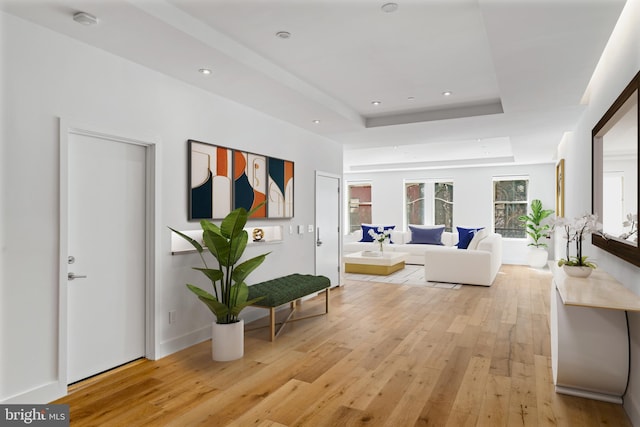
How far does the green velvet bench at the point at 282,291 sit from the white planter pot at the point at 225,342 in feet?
1.61

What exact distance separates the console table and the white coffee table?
4934mm

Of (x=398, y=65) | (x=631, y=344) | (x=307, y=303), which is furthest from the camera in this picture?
(x=307, y=303)

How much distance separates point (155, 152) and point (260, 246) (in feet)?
5.62

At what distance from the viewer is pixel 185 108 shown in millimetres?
3617

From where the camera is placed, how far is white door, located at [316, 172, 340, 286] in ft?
19.4

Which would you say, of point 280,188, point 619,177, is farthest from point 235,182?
point 619,177

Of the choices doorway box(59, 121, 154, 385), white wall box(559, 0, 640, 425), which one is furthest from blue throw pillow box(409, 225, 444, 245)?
doorway box(59, 121, 154, 385)

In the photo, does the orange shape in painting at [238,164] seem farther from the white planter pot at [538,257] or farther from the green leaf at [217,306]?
the white planter pot at [538,257]

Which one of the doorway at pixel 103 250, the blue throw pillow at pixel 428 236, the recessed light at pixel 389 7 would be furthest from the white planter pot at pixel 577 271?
the blue throw pillow at pixel 428 236

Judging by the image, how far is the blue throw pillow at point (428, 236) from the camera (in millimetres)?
9594

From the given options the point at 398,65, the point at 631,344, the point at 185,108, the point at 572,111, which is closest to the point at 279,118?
the point at 185,108

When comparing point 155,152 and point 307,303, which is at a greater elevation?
point 155,152

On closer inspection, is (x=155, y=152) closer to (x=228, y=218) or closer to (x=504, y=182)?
(x=228, y=218)

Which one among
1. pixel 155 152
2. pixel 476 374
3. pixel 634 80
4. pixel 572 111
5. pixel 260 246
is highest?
pixel 572 111
